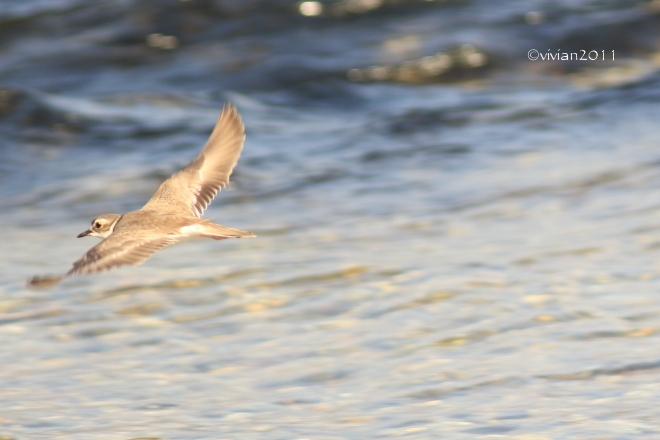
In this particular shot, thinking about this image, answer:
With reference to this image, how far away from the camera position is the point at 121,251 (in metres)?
4.40

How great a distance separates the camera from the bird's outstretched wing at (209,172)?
567 centimetres

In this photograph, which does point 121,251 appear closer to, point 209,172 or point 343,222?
point 209,172

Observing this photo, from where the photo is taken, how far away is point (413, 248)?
6781mm

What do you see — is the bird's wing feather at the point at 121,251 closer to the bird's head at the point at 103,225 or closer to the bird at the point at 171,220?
the bird at the point at 171,220

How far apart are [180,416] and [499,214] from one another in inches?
136

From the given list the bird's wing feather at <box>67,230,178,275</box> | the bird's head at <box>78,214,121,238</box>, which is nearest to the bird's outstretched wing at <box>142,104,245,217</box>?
the bird's head at <box>78,214,121,238</box>

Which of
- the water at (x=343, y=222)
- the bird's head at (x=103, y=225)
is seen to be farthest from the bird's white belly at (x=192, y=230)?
the water at (x=343, y=222)

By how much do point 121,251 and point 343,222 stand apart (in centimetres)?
325

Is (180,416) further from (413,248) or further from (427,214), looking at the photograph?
(427,214)

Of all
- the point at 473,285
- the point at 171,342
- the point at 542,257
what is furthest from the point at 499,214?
the point at 171,342

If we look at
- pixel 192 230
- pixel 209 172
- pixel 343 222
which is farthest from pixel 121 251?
pixel 343 222

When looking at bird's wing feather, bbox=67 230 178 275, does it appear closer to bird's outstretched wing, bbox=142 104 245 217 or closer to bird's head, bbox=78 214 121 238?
bird's head, bbox=78 214 121 238

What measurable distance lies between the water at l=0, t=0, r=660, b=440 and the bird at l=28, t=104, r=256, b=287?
694 mm

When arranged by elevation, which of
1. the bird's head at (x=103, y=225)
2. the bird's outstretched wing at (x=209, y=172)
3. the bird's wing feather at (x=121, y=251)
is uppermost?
the bird's outstretched wing at (x=209, y=172)
